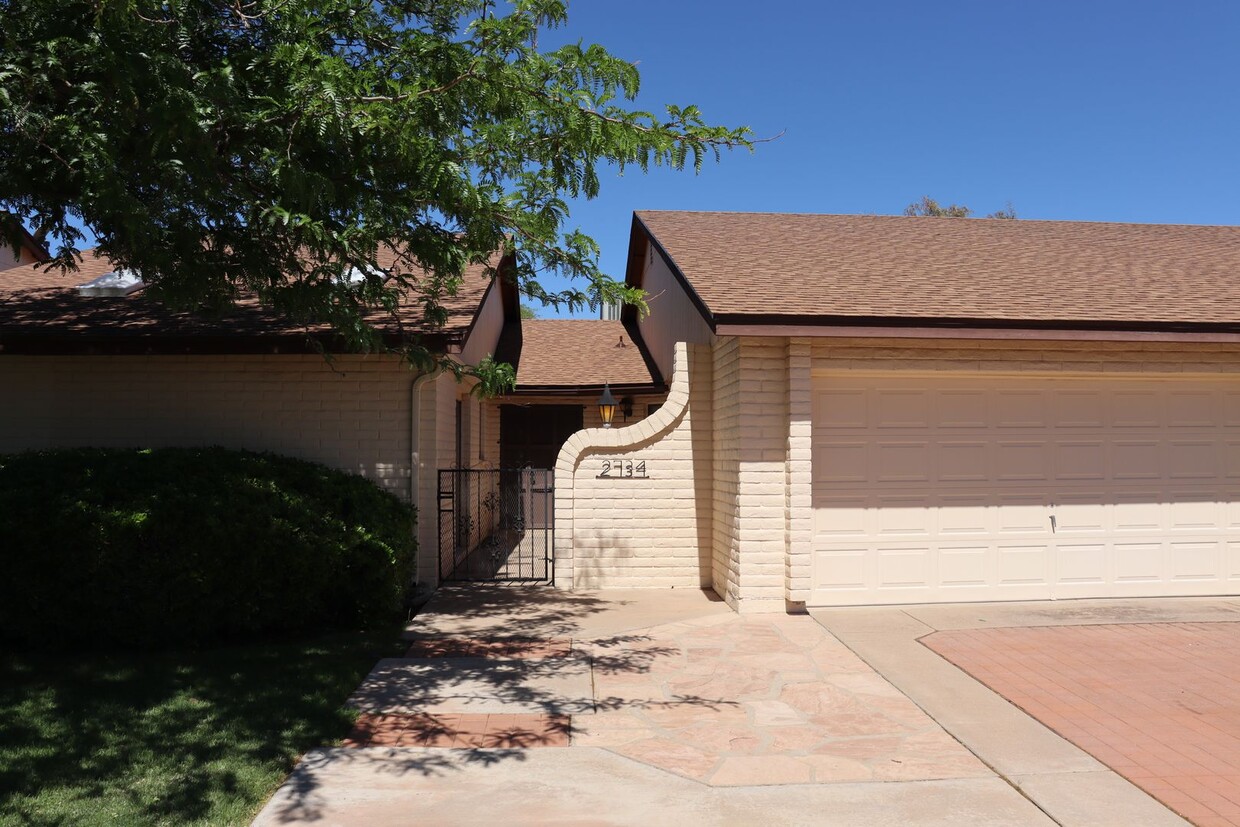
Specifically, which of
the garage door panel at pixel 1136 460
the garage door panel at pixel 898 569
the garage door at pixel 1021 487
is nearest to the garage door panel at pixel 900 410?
the garage door at pixel 1021 487

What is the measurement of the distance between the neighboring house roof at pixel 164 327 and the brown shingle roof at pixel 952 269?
2.99 metres

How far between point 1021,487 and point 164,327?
30.7ft

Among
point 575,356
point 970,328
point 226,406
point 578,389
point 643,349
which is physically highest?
point 643,349

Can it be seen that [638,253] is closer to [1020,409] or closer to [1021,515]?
[1020,409]

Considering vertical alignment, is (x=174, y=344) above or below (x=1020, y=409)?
above

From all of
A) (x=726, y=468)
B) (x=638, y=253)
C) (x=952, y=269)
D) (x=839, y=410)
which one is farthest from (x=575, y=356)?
(x=839, y=410)

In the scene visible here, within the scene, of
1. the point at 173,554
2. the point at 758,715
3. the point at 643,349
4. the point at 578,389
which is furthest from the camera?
the point at 643,349

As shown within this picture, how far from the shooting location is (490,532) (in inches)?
629

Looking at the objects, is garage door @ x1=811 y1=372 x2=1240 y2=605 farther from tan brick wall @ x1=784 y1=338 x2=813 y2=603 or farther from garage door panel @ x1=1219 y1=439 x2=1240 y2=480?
tan brick wall @ x1=784 y1=338 x2=813 y2=603

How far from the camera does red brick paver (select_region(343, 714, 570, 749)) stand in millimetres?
5418

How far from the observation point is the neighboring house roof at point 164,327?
9.62 m

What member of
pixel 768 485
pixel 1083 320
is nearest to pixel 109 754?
pixel 768 485

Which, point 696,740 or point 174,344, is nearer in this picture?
point 696,740

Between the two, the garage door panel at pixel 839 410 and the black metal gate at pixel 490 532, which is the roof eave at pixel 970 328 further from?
the black metal gate at pixel 490 532
